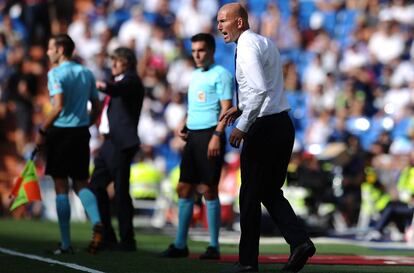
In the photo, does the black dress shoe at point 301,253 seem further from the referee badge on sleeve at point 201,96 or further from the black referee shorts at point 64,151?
the black referee shorts at point 64,151

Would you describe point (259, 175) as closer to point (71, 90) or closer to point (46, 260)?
point (46, 260)

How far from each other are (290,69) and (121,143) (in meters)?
9.07

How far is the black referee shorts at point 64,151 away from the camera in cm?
993

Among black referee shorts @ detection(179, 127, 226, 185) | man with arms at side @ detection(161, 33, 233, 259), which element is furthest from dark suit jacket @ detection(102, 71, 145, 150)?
black referee shorts @ detection(179, 127, 226, 185)

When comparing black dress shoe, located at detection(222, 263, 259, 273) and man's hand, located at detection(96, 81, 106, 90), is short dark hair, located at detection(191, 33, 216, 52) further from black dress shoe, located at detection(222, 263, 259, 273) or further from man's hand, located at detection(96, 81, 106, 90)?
black dress shoe, located at detection(222, 263, 259, 273)

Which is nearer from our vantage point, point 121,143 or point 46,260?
point 46,260

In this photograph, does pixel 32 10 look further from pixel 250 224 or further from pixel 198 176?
pixel 250 224

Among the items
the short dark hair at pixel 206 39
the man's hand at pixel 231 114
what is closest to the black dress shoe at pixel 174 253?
the short dark hair at pixel 206 39

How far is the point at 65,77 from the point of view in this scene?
991cm

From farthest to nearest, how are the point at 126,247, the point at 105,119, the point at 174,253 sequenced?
the point at 105,119, the point at 126,247, the point at 174,253

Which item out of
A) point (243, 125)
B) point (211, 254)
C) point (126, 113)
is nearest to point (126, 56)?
point (126, 113)

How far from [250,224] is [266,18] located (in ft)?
41.5

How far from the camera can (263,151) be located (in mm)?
7812

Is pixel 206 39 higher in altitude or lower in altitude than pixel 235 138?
higher
